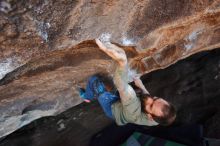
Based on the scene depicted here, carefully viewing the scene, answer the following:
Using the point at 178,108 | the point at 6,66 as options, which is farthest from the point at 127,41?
the point at 178,108

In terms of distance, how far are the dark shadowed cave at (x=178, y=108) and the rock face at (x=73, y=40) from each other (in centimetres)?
68

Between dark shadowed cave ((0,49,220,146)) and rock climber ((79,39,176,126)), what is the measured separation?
1.12m

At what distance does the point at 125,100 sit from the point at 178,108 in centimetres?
255

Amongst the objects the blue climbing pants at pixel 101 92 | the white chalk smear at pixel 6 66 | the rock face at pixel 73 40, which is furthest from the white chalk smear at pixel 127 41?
the white chalk smear at pixel 6 66

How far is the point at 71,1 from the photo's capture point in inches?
62.4

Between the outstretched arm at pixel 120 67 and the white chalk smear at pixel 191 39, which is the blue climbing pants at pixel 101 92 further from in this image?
the white chalk smear at pixel 191 39

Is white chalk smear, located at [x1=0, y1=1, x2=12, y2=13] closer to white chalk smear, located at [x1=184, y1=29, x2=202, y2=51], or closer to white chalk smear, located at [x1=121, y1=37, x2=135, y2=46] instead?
white chalk smear, located at [x1=121, y1=37, x2=135, y2=46]

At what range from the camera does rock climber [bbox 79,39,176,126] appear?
1.87m

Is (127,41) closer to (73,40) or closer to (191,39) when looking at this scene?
(73,40)

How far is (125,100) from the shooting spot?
2039 millimetres

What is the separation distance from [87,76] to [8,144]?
52.2 inches

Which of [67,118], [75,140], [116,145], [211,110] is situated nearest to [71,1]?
[67,118]

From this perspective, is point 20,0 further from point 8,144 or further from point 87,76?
point 8,144

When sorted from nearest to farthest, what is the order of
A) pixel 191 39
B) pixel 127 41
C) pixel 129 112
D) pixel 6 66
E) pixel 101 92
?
pixel 6 66 → pixel 127 41 → pixel 129 112 → pixel 101 92 → pixel 191 39
